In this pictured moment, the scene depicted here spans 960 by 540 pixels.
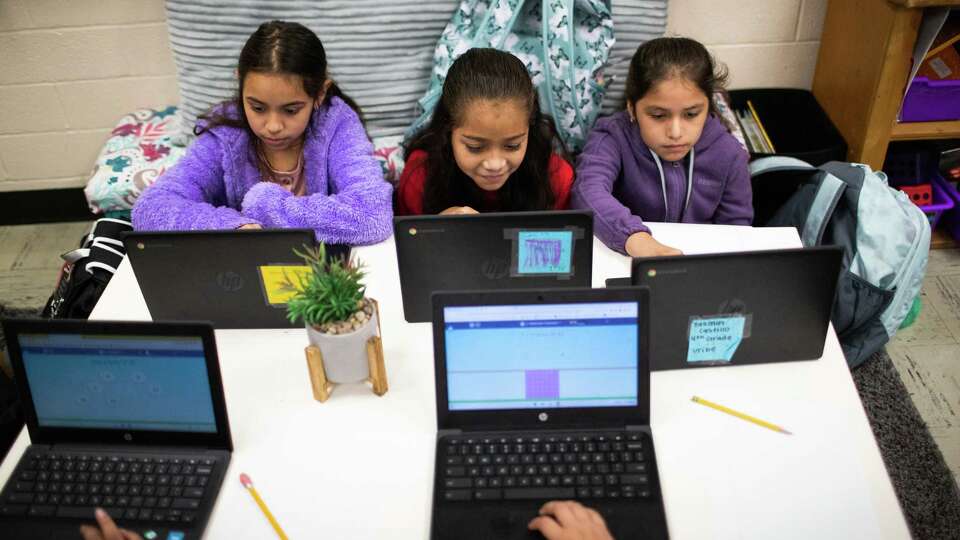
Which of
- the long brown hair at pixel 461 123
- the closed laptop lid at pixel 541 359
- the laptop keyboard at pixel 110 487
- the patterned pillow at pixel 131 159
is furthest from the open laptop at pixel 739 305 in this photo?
the patterned pillow at pixel 131 159

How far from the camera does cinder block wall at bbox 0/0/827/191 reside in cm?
248

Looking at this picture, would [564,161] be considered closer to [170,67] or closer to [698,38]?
[698,38]

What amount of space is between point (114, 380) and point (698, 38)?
2.07m

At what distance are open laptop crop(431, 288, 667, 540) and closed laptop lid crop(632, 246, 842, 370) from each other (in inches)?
5.3

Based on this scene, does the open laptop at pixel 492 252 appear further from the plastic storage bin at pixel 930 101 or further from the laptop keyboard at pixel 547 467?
the plastic storage bin at pixel 930 101

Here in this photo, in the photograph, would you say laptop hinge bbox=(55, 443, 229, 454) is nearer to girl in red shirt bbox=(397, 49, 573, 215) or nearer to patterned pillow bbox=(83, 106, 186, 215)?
girl in red shirt bbox=(397, 49, 573, 215)

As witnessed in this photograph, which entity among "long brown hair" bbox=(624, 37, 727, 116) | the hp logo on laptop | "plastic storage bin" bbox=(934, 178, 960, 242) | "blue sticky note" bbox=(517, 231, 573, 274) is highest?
"long brown hair" bbox=(624, 37, 727, 116)

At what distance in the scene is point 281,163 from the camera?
192 cm

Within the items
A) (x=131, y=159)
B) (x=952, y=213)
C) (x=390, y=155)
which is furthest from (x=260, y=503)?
(x=952, y=213)

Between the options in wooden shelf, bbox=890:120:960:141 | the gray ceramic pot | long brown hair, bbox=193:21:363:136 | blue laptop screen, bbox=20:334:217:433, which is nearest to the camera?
blue laptop screen, bbox=20:334:217:433

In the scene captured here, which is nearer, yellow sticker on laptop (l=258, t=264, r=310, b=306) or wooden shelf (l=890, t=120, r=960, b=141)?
yellow sticker on laptop (l=258, t=264, r=310, b=306)

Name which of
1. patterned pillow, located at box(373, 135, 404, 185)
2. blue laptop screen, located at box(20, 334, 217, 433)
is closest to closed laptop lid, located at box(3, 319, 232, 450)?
blue laptop screen, located at box(20, 334, 217, 433)

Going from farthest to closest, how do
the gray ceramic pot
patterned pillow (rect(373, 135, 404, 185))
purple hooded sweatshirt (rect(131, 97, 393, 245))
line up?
patterned pillow (rect(373, 135, 404, 185)), purple hooded sweatshirt (rect(131, 97, 393, 245)), the gray ceramic pot

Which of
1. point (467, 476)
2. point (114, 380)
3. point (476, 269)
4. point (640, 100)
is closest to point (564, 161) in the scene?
point (640, 100)
